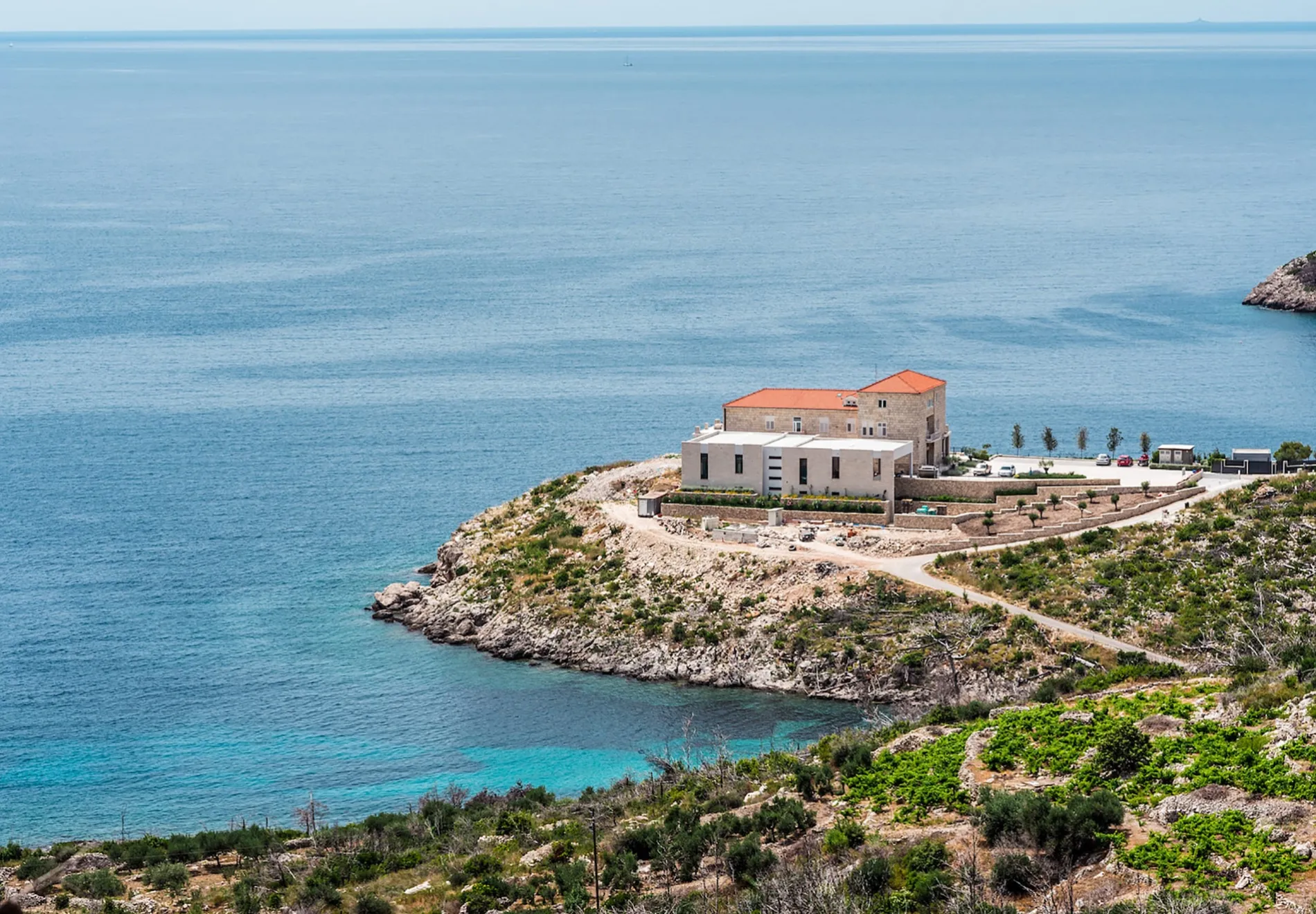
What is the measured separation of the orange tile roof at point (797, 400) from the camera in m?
89.9

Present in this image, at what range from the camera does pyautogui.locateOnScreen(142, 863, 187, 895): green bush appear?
165 feet

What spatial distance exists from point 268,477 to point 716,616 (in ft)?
129

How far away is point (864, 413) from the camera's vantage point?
88375mm

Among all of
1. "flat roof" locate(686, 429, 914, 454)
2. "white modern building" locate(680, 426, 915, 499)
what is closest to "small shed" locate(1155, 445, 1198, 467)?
"white modern building" locate(680, 426, 915, 499)

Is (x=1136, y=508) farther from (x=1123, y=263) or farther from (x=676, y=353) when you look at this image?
(x=1123, y=263)

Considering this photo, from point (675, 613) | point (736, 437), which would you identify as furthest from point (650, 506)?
point (675, 613)

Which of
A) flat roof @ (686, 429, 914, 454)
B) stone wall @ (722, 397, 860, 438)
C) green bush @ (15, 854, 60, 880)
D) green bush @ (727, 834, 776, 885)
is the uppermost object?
stone wall @ (722, 397, 860, 438)

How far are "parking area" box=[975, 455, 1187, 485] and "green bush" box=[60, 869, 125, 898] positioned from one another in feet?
158

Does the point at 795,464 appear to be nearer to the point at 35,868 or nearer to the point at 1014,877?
the point at 35,868

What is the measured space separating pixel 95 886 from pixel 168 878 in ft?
6.02

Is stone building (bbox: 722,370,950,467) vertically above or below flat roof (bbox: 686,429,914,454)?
above

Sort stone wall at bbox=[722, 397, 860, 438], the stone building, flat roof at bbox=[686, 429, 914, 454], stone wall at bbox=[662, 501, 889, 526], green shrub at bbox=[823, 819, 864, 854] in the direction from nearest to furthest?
1. green shrub at bbox=[823, 819, 864, 854]
2. stone wall at bbox=[662, 501, 889, 526]
3. flat roof at bbox=[686, 429, 914, 454]
4. the stone building
5. stone wall at bbox=[722, 397, 860, 438]

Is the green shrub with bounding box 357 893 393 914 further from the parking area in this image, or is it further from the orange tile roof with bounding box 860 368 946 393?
the parking area

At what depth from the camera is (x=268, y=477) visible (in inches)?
4289
